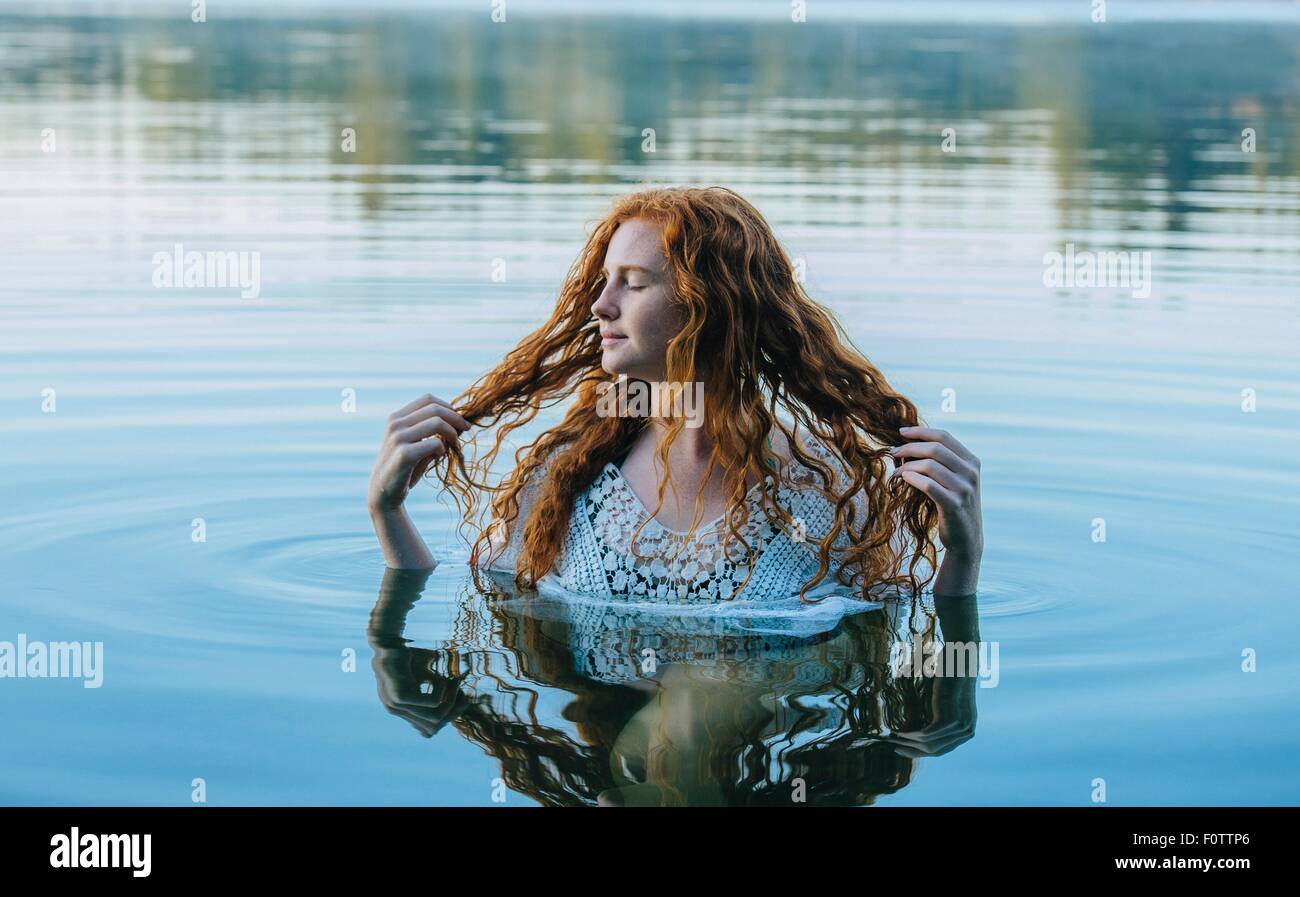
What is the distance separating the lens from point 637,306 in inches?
215

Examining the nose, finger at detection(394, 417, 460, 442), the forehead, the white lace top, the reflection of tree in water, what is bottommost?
the reflection of tree in water

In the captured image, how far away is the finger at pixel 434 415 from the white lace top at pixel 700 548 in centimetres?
56

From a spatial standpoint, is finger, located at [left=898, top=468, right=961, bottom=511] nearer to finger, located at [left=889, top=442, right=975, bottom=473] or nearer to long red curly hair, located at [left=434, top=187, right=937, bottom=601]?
finger, located at [left=889, top=442, right=975, bottom=473]

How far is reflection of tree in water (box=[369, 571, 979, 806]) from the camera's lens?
181 inches

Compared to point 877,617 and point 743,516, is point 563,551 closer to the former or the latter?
point 743,516

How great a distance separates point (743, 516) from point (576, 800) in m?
1.43

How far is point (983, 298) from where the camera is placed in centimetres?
1192

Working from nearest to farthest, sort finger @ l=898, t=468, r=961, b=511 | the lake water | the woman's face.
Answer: the lake water < finger @ l=898, t=468, r=961, b=511 < the woman's face

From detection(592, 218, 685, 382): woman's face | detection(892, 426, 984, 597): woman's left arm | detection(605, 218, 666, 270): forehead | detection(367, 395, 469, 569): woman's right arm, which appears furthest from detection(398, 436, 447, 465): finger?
detection(892, 426, 984, 597): woman's left arm

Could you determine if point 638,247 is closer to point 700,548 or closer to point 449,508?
point 700,548

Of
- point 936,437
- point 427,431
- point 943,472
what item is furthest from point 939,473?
point 427,431

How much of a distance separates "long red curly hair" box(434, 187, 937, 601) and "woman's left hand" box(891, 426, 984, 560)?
31 cm

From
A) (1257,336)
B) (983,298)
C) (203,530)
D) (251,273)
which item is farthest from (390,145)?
(203,530)

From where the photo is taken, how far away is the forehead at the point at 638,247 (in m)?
5.47
